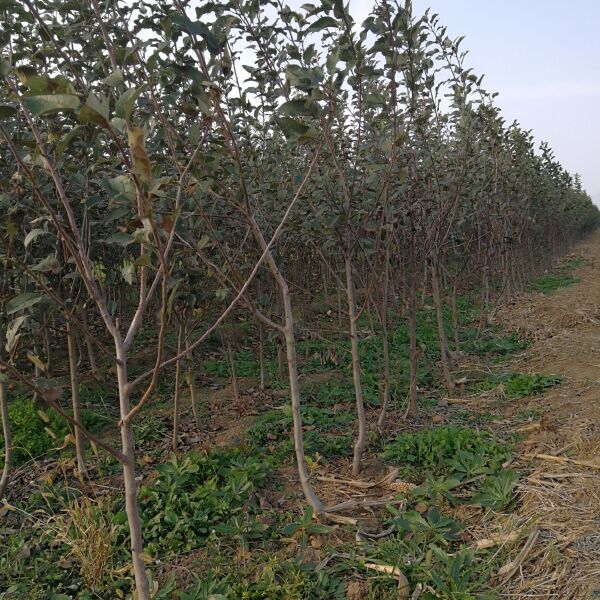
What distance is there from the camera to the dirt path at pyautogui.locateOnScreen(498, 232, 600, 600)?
2299mm

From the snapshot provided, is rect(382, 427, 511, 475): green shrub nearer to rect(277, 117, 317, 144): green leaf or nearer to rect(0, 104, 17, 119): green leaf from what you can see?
rect(277, 117, 317, 144): green leaf

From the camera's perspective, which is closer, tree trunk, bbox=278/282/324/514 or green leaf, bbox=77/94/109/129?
green leaf, bbox=77/94/109/129

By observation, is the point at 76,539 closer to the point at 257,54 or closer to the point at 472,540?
the point at 472,540

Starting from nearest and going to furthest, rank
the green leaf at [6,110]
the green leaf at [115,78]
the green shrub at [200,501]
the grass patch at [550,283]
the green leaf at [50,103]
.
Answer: the green leaf at [50,103], the green leaf at [115,78], the green leaf at [6,110], the green shrub at [200,501], the grass patch at [550,283]

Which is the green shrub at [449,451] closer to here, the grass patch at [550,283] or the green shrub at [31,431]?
the green shrub at [31,431]

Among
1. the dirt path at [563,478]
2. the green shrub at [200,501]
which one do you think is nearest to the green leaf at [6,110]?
the green shrub at [200,501]

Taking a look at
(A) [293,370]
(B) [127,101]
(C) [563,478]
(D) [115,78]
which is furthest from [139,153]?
(C) [563,478]

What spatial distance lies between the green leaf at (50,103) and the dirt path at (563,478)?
2.40 m

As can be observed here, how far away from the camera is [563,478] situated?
3.05 metres

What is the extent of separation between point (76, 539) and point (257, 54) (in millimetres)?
2822

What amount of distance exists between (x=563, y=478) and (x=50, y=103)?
3.06 metres

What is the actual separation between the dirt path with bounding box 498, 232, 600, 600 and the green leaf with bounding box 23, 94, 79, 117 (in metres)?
2.40

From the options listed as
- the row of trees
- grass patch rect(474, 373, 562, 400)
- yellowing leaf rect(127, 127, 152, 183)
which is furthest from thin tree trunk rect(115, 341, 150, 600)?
grass patch rect(474, 373, 562, 400)

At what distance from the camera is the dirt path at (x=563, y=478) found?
2.30 meters
